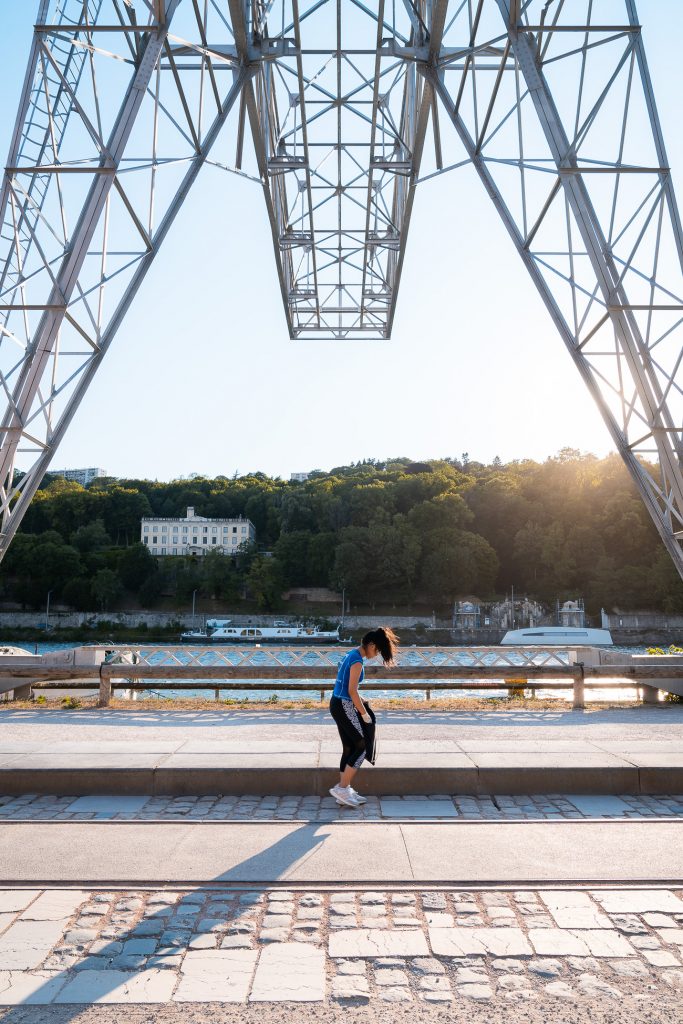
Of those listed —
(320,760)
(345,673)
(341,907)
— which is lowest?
(341,907)

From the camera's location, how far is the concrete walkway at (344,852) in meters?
4.95

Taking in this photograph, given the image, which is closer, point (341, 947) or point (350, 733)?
point (341, 947)

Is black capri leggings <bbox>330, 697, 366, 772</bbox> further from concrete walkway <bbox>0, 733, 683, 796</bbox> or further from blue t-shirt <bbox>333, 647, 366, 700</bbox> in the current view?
concrete walkway <bbox>0, 733, 683, 796</bbox>

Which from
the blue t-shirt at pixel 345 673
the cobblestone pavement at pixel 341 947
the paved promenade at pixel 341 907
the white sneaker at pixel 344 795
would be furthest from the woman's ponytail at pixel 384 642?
the cobblestone pavement at pixel 341 947

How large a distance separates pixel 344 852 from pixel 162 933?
1.60 meters

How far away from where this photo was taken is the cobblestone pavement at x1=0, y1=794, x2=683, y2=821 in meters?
6.50

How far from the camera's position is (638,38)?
1150 cm

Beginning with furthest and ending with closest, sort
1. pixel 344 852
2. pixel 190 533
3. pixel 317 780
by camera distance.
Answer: pixel 190 533 → pixel 317 780 → pixel 344 852

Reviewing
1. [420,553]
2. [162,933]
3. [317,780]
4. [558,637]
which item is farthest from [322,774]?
[420,553]

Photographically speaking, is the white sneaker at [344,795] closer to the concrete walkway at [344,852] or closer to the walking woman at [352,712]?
the walking woman at [352,712]

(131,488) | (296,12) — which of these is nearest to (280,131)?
(296,12)

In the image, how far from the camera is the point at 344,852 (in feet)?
17.7

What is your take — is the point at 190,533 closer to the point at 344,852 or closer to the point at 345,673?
the point at 345,673

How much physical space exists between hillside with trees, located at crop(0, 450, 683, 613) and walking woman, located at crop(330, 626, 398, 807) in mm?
69525
